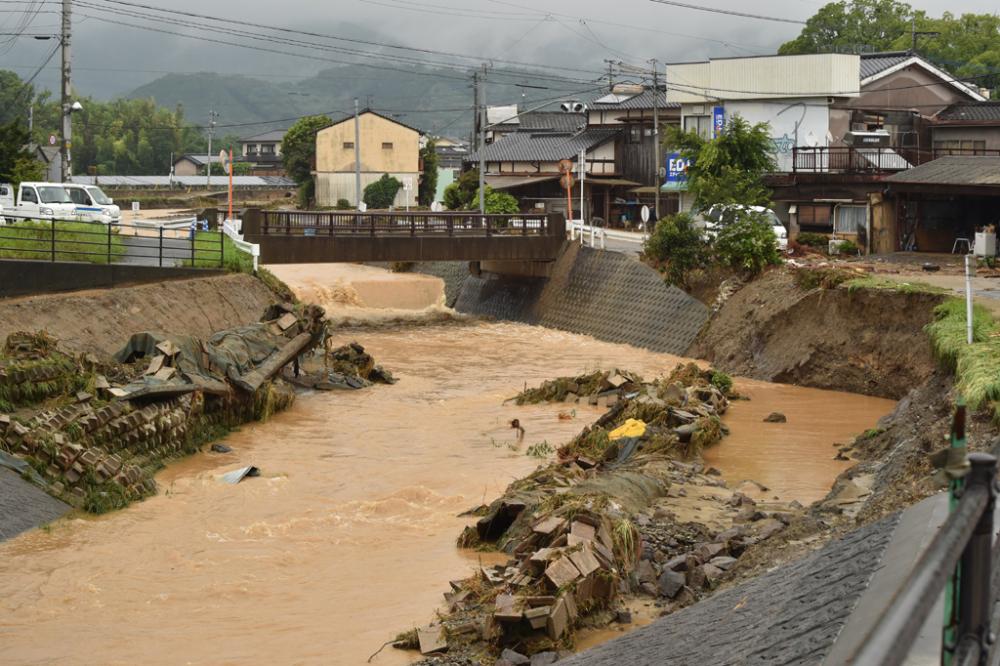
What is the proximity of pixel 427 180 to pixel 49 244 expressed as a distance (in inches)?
2355

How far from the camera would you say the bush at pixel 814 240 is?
43.1 m

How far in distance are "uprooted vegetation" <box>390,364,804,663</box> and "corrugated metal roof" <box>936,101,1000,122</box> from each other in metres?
34.4

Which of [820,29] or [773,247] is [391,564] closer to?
[773,247]

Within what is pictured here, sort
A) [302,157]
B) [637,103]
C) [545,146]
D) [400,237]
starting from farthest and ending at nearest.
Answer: [302,157]
[545,146]
[637,103]
[400,237]

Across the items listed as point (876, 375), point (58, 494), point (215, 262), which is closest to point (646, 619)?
point (58, 494)

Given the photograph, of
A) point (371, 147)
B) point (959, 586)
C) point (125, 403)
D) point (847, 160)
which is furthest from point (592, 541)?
point (371, 147)

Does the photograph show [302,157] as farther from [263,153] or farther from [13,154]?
Answer: [13,154]

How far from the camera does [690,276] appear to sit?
37.7m

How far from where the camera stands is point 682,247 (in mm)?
37875

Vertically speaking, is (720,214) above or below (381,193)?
below

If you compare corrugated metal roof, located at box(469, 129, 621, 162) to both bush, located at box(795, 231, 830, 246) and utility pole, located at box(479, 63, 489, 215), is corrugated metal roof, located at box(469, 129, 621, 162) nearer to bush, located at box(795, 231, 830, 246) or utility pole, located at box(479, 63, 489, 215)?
utility pole, located at box(479, 63, 489, 215)

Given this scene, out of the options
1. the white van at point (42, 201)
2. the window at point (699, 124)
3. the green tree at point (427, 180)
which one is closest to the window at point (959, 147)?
the window at point (699, 124)

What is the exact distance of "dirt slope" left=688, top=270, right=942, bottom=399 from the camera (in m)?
28.6

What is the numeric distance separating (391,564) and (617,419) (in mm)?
8712
